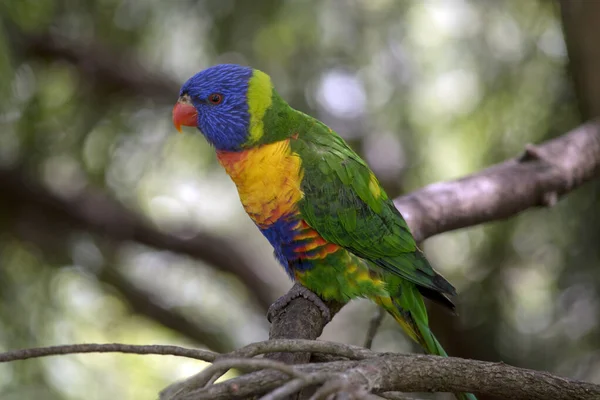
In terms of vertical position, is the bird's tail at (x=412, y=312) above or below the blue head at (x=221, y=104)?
below

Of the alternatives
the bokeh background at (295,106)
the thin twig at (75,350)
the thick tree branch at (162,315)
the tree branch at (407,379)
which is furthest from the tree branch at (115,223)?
the thin twig at (75,350)

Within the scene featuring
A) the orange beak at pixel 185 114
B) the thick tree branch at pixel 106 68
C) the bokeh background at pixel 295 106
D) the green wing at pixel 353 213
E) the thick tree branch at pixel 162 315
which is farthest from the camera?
the thick tree branch at pixel 162 315

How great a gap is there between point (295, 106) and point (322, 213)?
1.56 metres

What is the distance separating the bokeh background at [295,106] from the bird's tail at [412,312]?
1.15 metres

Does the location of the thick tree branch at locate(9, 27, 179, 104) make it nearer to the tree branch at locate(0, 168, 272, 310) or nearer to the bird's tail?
the tree branch at locate(0, 168, 272, 310)

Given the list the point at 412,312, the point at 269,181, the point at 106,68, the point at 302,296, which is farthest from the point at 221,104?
the point at 106,68

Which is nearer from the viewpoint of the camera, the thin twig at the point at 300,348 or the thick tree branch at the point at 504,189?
the thin twig at the point at 300,348

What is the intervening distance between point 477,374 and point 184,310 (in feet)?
8.89

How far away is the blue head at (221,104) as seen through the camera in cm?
193

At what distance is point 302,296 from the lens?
1.80 metres

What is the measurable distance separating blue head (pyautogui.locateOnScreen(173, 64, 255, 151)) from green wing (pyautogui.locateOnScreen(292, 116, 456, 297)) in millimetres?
187

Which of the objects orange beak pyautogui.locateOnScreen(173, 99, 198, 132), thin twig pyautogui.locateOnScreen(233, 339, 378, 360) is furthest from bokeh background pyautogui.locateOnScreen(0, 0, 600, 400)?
thin twig pyautogui.locateOnScreen(233, 339, 378, 360)

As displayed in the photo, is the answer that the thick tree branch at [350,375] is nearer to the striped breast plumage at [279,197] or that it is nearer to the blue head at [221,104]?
the striped breast plumage at [279,197]

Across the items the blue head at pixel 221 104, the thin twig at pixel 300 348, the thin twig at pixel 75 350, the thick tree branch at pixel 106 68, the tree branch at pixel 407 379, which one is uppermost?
the thick tree branch at pixel 106 68
